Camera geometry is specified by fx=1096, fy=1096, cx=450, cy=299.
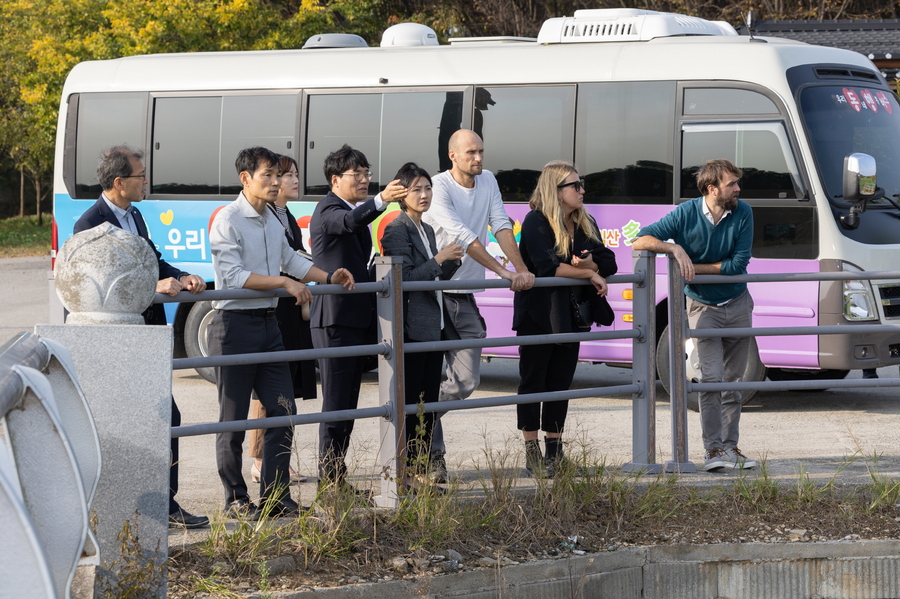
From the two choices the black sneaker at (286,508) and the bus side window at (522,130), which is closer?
the black sneaker at (286,508)

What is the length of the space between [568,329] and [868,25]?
10.9 metres

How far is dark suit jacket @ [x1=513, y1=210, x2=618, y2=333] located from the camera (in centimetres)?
615

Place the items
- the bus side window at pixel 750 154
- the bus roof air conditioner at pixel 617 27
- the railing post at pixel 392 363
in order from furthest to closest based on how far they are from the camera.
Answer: the bus roof air conditioner at pixel 617 27 < the bus side window at pixel 750 154 < the railing post at pixel 392 363

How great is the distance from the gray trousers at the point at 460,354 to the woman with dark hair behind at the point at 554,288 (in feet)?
0.82

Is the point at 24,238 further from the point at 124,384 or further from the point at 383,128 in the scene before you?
the point at 124,384

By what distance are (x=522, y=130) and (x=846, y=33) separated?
6.90 metres

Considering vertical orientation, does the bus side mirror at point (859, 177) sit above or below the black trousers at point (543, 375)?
above

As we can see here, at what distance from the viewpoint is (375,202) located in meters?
5.50

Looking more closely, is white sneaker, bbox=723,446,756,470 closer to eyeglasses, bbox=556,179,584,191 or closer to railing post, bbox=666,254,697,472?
railing post, bbox=666,254,697,472

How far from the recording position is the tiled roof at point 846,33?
13.7 metres

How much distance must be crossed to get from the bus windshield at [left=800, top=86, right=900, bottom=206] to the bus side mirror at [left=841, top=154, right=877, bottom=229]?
0.15 m

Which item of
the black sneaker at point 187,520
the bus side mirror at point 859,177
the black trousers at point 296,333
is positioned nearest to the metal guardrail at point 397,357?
the black sneaker at point 187,520

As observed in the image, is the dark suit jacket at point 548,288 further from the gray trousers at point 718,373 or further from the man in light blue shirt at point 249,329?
the man in light blue shirt at point 249,329

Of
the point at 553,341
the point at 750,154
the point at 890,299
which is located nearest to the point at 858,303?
the point at 890,299
